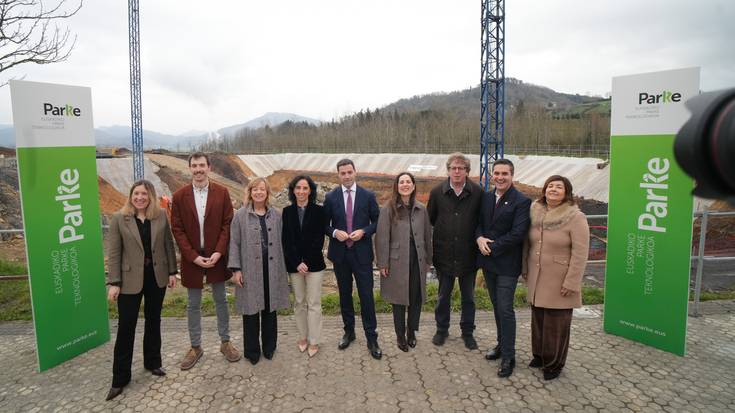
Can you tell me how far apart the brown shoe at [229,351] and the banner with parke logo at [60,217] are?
1.52 m

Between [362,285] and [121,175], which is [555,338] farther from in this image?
[121,175]

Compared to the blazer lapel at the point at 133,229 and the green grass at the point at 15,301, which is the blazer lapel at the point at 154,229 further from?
the green grass at the point at 15,301

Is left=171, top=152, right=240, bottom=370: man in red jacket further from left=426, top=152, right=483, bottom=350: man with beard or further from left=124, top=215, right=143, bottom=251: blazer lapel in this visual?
left=426, top=152, right=483, bottom=350: man with beard

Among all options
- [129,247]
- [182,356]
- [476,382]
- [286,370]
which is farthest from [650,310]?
[129,247]

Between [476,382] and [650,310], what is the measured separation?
2203mm

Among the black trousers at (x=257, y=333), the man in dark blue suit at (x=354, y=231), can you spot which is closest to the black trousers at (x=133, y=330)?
the black trousers at (x=257, y=333)

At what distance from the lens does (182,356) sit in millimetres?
4266

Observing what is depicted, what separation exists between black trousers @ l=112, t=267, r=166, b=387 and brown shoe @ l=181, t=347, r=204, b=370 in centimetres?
23

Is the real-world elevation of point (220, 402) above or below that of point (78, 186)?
below

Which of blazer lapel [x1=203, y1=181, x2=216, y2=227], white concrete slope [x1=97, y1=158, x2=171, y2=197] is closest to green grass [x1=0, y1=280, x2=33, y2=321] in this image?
blazer lapel [x1=203, y1=181, x2=216, y2=227]

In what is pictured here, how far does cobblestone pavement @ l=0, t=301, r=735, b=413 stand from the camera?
335 cm

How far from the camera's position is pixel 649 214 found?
4.29 metres

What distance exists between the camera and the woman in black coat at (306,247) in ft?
13.8

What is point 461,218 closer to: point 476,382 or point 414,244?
point 414,244
